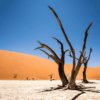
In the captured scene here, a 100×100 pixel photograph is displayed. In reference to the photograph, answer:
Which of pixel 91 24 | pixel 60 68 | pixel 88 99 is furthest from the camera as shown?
pixel 60 68

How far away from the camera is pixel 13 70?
27516 mm

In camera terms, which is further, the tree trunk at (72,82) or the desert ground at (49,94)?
the tree trunk at (72,82)

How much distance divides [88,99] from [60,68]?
348cm

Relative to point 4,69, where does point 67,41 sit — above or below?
above

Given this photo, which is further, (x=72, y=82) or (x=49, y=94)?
(x=72, y=82)

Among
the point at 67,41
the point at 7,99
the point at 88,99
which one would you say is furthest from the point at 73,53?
the point at 7,99

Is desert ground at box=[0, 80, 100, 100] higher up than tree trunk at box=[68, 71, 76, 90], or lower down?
lower down

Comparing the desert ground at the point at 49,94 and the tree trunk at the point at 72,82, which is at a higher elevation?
the tree trunk at the point at 72,82

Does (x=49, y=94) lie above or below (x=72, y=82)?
below

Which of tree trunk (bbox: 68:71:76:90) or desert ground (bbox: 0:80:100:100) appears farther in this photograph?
tree trunk (bbox: 68:71:76:90)

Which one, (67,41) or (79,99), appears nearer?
(79,99)

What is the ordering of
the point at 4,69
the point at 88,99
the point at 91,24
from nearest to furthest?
the point at 88,99 < the point at 91,24 < the point at 4,69

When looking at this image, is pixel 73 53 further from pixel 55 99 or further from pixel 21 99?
pixel 21 99

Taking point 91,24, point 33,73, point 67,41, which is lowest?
point 33,73
